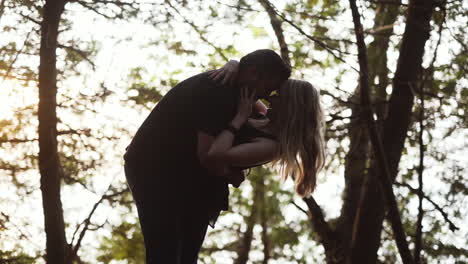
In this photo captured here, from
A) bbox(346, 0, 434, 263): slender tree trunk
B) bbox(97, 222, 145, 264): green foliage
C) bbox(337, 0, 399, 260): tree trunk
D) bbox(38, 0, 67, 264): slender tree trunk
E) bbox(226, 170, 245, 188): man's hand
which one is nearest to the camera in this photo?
bbox(226, 170, 245, 188): man's hand

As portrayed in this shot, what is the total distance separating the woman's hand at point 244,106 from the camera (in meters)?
2.60

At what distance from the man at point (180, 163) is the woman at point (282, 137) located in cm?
7

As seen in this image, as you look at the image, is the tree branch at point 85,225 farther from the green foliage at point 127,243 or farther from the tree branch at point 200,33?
the tree branch at point 200,33

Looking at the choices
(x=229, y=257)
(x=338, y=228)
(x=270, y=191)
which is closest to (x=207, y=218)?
(x=338, y=228)

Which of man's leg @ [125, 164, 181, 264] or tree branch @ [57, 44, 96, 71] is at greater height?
tree branch @ [57, 44, 96, 71]

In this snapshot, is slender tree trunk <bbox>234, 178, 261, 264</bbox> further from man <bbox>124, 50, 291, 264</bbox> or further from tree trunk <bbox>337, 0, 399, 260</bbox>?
man <bbox>124, 50, 291, 264</bbox>

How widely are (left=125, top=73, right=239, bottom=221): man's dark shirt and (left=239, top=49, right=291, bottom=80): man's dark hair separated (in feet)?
0.45

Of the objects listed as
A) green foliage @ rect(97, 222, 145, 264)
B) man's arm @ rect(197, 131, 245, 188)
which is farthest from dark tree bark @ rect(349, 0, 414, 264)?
green foliage @ rect(97, 222, 145, 264)

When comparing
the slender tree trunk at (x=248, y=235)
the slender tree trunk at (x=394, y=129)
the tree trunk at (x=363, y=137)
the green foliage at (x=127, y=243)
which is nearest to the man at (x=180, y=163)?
the slender tree trunk at (x=394, y=129)

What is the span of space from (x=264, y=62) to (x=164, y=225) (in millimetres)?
809

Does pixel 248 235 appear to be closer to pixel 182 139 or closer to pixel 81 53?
pixel 81 53

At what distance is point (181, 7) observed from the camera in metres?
6.42

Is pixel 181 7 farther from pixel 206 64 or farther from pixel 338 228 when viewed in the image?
pixel 338 228

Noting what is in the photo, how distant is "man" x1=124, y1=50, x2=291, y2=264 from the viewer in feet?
8.25
